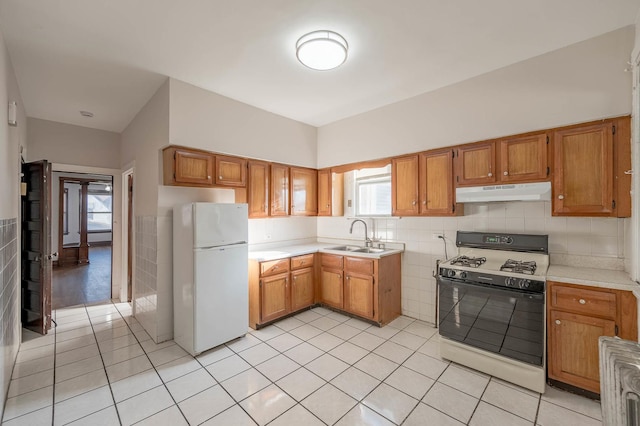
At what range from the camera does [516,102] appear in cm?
261

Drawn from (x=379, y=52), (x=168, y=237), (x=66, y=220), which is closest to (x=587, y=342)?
(x=379, y=52)

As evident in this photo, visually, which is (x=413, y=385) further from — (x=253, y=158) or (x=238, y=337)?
(x=253, y=158)

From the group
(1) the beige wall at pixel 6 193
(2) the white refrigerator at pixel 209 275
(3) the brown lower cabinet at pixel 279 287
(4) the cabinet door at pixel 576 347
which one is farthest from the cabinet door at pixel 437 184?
(1) the beige wall at pixel 6 193

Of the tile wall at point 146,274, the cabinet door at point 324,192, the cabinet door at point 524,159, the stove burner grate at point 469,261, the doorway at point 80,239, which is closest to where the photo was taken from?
the cabinet door at point 524,159

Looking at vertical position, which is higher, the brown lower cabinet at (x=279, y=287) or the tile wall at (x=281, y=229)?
the tile wall at (x=281, y=229)

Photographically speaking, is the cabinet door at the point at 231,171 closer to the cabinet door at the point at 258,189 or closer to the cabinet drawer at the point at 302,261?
the cabinet door at the point at 258,189

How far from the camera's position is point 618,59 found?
2156 millimetres

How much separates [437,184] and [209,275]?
8.68 feet

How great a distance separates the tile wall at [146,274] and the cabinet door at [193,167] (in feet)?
1.88

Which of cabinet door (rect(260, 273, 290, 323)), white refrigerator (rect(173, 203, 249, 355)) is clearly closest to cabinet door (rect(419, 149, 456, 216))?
cabinet door (rect(260, 273, 290, 323))

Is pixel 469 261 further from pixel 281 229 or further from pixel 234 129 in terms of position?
pixel 234 129

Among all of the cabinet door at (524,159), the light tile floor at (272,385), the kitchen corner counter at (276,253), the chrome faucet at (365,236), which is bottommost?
the light tile floor at (272,385)

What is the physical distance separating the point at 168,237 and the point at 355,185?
8.67 ft

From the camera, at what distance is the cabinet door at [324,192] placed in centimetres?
431
